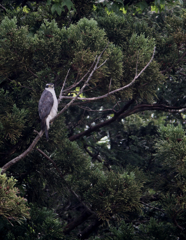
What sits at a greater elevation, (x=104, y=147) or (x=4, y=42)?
(x=4, y=42)

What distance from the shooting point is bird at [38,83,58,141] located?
535cm

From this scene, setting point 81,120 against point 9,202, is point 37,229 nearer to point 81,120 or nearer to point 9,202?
point 9,202

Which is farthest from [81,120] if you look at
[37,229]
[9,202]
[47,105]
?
[9,202]

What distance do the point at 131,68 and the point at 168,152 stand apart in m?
1.93

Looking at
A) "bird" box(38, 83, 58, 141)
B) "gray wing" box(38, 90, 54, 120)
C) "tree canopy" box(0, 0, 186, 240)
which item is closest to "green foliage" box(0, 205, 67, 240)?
"tree canopy" box(0, 0, 186, 240)

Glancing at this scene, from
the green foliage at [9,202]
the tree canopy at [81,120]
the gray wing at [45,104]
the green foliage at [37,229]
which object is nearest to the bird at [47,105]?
the gray wing at [45,104]

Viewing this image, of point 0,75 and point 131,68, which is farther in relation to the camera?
point 131,68

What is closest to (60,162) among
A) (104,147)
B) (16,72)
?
(104,147)

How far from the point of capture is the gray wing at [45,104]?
5617 mm

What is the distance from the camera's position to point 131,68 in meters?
5.78

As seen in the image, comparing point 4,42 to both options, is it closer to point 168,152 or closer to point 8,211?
point 8,211

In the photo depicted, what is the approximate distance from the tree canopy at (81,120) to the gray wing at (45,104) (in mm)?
157

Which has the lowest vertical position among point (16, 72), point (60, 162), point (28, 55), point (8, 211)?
point (60, 162)

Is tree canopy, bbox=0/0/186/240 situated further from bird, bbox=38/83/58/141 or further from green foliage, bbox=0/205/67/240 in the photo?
bird, bbox=38/83/58/141
